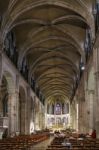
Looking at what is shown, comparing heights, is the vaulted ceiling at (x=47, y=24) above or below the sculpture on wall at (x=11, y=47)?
above

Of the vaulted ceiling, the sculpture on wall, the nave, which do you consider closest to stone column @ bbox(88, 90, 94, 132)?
the nave

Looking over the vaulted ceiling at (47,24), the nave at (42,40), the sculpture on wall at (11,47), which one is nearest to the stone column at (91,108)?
the nave at (42,40)

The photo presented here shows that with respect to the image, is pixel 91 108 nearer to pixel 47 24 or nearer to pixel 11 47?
pixel 47 24

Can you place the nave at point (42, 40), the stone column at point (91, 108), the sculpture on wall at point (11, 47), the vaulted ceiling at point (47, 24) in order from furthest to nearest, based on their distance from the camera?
the stone column at point (91, 108)
the sculpture on wall at point (11, 47)
the vaulted ceiling at point (47, 24)
the nave at point (42, 40)

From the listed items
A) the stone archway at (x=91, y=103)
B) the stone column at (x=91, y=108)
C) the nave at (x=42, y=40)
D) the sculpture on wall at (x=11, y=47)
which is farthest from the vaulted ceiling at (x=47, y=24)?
the stone column at (x=91, y=108)

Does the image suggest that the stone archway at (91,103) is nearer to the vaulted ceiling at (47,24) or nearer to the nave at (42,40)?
the nave at (42,40)

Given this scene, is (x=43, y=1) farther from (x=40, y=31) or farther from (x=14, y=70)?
(x=14, y=70)

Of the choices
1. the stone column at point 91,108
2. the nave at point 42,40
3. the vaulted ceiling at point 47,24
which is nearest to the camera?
the nave at point 42,40

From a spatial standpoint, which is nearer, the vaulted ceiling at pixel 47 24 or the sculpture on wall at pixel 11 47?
the vaulted ceiling at pixel 47 24

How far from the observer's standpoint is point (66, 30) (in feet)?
129

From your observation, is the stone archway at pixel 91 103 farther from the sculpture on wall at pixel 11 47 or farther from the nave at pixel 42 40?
the sculpture on wall at pixel 11 47

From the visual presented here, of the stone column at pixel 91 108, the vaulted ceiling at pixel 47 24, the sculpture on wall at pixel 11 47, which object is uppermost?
the vaulted ceiling at pixel 47 24

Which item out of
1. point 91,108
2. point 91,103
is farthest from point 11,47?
point 91,108

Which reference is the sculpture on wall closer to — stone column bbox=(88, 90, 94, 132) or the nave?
the nave
